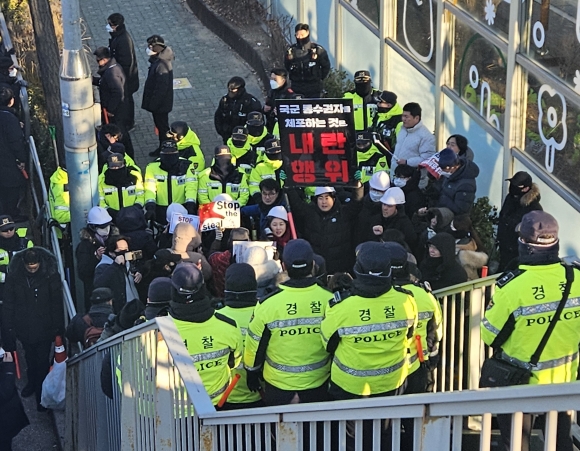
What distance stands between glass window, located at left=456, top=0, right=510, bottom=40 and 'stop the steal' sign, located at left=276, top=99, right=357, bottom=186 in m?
2.28

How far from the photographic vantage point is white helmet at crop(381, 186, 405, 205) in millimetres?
9328

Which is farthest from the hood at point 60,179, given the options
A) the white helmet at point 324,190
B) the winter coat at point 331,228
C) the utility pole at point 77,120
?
the white helmet at point 324,190

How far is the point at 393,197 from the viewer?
367 inches

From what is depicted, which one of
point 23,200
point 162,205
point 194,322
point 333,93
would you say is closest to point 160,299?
point 194,322

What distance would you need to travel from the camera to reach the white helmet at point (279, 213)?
30.6 feet

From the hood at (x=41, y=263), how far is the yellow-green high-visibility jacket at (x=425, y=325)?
4.20 m

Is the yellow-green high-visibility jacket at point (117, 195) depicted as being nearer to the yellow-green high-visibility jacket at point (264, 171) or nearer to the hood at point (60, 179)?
the hood at point (60, 179)

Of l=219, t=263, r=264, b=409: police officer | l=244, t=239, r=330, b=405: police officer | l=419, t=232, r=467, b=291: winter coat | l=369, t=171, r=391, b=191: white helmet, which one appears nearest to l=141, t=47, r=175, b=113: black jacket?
l=369, t=171, r=391, b=191: white helmet

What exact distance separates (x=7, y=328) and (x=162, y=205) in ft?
7.27

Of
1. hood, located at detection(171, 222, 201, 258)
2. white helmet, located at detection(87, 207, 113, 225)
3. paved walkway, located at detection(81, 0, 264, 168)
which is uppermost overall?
hood, located at detection(171, 222, 201, 258)

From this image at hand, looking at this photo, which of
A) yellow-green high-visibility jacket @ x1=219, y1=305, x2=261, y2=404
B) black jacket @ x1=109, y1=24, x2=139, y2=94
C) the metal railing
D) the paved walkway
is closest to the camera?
the metal railing

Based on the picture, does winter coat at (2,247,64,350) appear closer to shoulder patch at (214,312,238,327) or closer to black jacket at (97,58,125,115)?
shoulder patch at (214,312,238,327)

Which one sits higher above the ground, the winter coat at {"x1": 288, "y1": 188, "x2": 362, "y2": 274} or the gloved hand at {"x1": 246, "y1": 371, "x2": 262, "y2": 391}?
→ the gloved hand at {"x1": 246, "y1": 371, "x2": 262, "y2": 391}

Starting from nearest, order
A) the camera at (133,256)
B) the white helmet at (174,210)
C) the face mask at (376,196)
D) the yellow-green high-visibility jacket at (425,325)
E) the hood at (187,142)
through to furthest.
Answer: the yellow-green high-visibility jacket at (425,325) < the camera at (133,256) < the face mask at (376,196) < the white helmet at (174,210) < the hood at (187,142)
